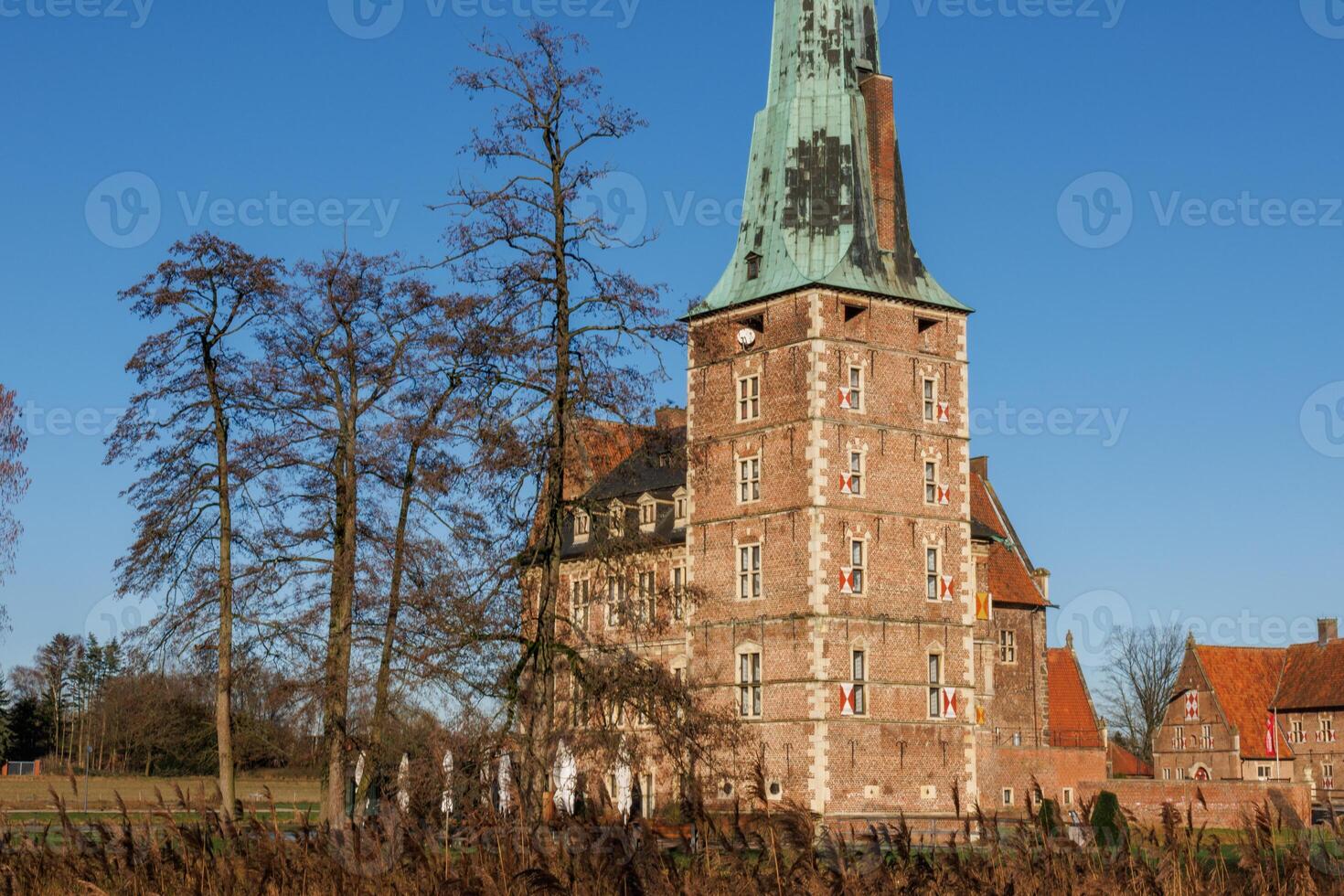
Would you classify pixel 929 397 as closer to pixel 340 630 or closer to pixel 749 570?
pixel 749 570

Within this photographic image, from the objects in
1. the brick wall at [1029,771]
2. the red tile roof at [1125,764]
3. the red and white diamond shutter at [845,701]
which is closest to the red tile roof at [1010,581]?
the brick wall at [1029,771]

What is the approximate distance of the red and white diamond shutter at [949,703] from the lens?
45.1 meters

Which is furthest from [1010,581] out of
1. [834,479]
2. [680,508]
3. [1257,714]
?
[1257,714]

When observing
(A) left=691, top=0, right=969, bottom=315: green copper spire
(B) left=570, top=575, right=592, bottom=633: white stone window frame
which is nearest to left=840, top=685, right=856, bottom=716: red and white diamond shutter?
(B) left=570, top=575, right=592, bottom=633: white stone window frame

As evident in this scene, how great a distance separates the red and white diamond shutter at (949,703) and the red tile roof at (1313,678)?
111 feet

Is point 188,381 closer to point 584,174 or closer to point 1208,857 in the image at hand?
point 584,174

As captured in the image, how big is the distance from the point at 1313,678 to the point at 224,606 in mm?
57997

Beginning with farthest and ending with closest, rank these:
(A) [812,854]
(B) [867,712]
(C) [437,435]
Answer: (B) [867,712], (C) [437,435], (A) [812,854]

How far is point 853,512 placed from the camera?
44.4 metres

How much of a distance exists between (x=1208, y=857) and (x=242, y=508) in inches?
894

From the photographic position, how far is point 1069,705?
5912cm

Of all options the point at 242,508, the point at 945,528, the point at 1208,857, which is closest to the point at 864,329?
the point at 945,528

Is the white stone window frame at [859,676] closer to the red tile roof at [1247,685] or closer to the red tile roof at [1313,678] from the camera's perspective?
the red tile roof at [1247,685]

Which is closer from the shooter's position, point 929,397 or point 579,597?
point 579,597
